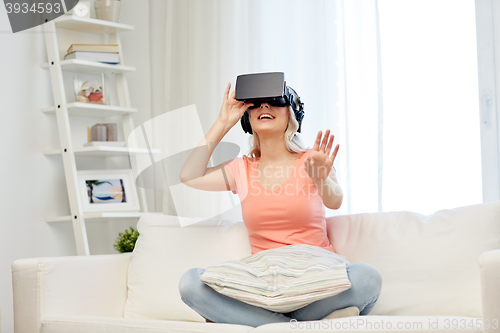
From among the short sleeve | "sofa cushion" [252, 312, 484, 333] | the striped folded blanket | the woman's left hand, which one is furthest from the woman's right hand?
"sofa cushion" [252, 312, 484, 333]

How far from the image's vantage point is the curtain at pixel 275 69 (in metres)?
2.12

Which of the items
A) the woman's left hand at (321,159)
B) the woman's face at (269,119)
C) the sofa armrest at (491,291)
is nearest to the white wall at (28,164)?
the woman's face at (269,119)

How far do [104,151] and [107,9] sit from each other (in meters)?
0.81

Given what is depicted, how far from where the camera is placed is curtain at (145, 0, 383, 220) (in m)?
2.12

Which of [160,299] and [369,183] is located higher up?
[369,183]

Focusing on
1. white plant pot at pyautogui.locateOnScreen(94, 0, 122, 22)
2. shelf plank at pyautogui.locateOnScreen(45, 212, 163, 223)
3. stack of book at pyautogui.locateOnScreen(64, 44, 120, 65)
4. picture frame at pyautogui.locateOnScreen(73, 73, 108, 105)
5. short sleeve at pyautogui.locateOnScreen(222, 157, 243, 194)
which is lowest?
shelf plank at pyautogui.locateOnScreen(45, 212, 163, 223)

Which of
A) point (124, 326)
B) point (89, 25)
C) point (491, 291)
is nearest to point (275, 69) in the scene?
point (89, 25)

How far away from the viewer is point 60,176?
2742 mm

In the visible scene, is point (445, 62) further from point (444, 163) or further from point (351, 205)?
point (351, 205)

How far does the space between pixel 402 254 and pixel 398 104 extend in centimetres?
74

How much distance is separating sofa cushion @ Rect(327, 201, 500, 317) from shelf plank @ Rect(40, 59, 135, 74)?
173 cm

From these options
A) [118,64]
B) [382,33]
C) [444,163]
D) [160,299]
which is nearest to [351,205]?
[444,163]

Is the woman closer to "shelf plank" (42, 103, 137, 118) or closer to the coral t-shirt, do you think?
the coral t-shirt

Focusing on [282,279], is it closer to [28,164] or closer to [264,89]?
[264,89]
